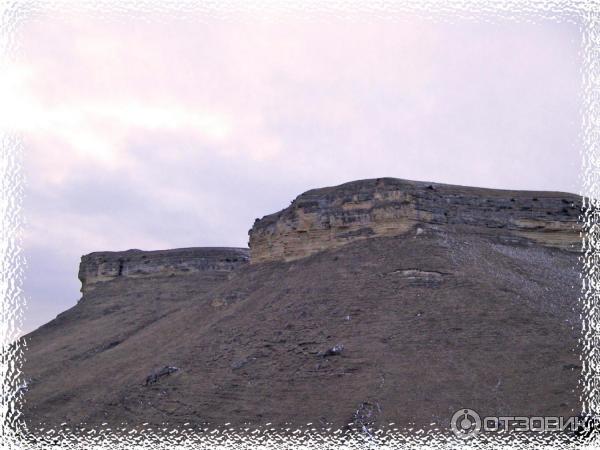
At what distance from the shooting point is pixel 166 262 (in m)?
54.7

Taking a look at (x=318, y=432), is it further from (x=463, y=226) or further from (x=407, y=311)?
(x=463, y=226)

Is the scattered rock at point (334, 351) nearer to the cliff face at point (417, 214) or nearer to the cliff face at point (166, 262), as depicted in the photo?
the cliff face at point (417, 214)

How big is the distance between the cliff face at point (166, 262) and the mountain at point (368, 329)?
46.5 ft

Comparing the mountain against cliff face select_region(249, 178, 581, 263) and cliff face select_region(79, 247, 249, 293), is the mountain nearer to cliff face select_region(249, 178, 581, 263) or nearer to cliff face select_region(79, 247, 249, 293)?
cliff face select_region(249, 178, 581, 263)

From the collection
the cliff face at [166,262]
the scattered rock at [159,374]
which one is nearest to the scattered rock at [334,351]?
the scattered rock at [159,374]

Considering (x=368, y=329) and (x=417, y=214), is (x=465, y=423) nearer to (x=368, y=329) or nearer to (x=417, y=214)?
(x=368, y=329)

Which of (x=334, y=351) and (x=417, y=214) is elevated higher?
(x=417, y=214)

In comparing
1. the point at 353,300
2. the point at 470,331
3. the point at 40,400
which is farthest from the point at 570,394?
the point at 40,400

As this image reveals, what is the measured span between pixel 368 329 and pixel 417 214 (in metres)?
6.99

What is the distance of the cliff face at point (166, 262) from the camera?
5419cm

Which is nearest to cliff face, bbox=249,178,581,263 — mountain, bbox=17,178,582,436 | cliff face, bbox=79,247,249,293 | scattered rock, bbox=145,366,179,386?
mountain, bbox=17,178,582,436

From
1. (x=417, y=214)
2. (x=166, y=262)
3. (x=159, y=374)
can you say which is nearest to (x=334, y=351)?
(x=159, y=374)

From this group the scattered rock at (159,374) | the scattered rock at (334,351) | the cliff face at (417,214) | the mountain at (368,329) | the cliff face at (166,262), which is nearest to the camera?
the mountain at (368,329)

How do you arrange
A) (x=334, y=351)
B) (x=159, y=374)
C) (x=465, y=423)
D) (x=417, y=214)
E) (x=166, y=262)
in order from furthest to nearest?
(x=166, y=262)
(x=417, y=214)
(x=159, y=374)
(x=334, y=351)
(x=465, y=423)
